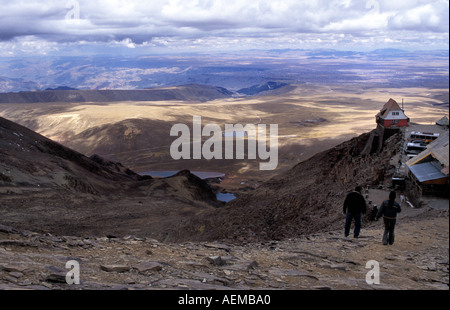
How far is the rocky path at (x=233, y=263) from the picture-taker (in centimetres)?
677

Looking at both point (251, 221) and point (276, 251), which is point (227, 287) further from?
point (251, 221)

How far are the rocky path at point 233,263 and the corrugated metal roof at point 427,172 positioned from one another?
5.16 feet

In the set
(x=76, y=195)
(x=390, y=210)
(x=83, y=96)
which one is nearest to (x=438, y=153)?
(x=390, y=210)

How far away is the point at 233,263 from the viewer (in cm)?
837

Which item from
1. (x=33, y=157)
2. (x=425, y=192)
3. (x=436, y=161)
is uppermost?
(x=436, y=161)

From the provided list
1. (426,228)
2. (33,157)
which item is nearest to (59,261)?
(426,228)

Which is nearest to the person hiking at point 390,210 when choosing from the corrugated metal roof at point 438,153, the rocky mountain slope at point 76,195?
the corrugated metal roof at point 438,153

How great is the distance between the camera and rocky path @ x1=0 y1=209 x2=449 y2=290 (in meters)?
6.77

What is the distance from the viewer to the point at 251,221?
1988 centimetres

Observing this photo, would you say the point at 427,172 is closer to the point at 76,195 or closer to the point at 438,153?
the point at 438,153

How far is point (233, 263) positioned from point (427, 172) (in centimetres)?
777

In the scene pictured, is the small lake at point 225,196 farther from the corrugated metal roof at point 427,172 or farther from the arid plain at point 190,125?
the corrugated metal roof at point 427,172

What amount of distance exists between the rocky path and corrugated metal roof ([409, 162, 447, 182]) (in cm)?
157
